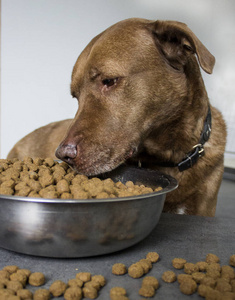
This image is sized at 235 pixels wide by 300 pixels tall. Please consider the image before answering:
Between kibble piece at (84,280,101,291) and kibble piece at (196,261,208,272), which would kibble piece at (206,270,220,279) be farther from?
kibble piece at (84,280,101,291)

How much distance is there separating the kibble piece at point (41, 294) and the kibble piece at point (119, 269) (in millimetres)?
187

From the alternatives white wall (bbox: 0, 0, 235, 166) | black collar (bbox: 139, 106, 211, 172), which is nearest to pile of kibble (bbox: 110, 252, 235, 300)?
black collar (bbox: 139, 106, 211, 172)

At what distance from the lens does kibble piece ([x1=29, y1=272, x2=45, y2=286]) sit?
2.55 feet

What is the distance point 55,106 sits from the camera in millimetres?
4918

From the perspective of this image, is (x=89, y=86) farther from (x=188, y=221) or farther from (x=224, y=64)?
(x=224, y=64)

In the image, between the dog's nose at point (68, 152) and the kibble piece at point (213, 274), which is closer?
the kibble piece at point (213, 274)

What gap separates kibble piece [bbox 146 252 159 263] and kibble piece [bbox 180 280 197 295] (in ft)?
0.47

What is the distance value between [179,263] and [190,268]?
34 mm

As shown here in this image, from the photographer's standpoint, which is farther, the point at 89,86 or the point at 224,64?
the point at 224,64

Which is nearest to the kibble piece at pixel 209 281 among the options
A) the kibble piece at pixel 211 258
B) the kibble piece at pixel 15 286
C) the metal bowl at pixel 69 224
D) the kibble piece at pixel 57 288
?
the kibble piece at pixel 211 258

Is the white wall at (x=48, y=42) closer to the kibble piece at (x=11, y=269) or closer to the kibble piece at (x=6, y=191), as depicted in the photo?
the kibble piece at (x=6, y=191)

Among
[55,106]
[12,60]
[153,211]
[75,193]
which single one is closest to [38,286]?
[75,193]

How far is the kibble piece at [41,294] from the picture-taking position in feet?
2.32

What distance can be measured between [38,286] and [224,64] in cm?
518
